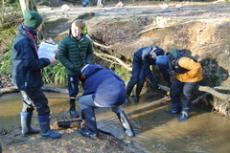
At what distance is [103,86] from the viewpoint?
23.6 ft

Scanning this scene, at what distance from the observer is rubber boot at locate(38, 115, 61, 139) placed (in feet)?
23.7

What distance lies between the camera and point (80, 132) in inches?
299

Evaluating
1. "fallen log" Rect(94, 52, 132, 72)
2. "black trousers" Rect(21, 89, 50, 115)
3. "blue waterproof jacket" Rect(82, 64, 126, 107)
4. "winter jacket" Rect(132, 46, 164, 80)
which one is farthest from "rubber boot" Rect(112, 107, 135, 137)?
"fallen log" Rect(94, 52, 132, 72)

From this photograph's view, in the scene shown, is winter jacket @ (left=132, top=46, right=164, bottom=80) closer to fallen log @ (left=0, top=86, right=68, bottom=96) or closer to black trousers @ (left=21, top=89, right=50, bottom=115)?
fallen log @ (left=0, top=86, right=68, bottom=96)

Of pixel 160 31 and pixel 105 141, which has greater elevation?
pixel 160 31

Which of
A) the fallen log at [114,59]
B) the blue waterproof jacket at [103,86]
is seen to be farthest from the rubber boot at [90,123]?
the fallen log at [114,59]

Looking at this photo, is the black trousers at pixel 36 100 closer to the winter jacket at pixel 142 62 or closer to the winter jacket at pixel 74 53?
the winter jacket at pixel 74 53

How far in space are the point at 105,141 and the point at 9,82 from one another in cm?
537

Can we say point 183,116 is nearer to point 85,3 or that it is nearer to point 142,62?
point 142,62

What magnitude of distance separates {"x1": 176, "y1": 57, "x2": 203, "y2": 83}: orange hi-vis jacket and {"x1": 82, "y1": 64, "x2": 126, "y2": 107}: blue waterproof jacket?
1.91 metres

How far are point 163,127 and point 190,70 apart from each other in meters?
1.17

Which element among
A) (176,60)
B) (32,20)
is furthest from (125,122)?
(32,20)

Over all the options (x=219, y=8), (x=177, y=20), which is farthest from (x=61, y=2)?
(x=177, y=20)

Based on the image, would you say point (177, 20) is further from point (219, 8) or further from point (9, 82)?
point (9, 82)
